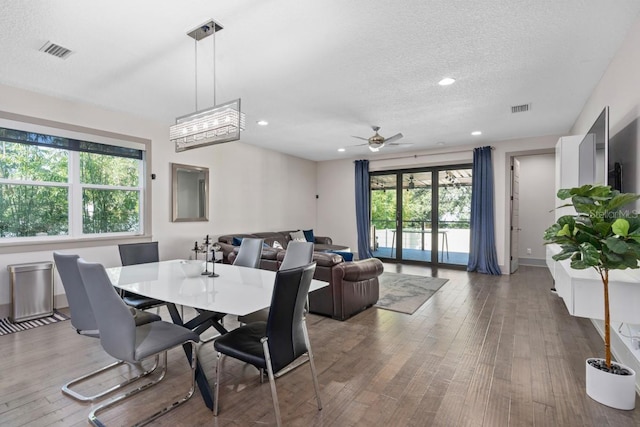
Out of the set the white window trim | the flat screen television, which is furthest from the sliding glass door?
the white window trim

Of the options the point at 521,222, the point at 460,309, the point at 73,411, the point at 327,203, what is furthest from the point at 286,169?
the point at 73,411

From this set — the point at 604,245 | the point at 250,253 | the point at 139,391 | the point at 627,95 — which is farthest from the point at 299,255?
the point at 627,95

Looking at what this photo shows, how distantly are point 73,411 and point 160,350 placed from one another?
30.4 inches

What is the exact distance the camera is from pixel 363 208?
7.97 metres

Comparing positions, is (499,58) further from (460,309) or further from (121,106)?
(121,106)

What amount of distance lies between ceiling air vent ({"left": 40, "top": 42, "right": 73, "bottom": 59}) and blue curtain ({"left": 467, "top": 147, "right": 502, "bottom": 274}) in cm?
666

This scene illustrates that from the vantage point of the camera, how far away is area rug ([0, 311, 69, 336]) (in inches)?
133

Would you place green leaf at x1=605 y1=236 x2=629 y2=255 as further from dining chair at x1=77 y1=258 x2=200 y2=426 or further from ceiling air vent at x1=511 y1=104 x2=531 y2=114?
ceiling air vent at x1=511 y1=104 x2=531 y2=114

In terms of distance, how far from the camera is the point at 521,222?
290 inches

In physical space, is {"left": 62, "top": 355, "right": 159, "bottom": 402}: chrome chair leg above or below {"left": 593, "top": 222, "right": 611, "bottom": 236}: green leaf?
below

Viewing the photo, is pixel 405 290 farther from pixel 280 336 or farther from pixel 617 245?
pixel 280 336

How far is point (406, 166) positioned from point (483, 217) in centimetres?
209

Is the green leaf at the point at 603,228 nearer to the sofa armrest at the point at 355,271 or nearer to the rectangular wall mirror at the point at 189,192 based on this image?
the sofa armrest at the point at 355,271

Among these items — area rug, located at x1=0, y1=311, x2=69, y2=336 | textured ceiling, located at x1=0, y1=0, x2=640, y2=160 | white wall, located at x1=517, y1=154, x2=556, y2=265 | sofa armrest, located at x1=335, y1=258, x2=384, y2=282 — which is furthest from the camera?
white wall, located at x1=517, y1=154, x2=556, y2=265
